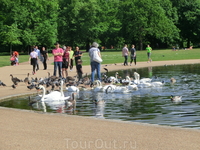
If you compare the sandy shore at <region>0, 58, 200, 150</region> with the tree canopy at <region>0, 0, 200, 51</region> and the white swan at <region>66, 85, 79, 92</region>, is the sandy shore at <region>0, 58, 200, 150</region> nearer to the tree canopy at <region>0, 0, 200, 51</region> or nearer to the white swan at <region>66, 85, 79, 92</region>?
the white swan at <region>66, 85, 79, 92</region>

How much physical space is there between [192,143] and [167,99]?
7601 millimetres

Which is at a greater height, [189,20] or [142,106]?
[189,20]

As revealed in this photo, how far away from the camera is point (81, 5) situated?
92.8 meters

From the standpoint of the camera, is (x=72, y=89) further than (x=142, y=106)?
Yes

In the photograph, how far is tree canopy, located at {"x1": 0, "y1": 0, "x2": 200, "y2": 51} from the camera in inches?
3103

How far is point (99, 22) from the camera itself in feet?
325

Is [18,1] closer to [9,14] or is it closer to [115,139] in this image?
[9,14]

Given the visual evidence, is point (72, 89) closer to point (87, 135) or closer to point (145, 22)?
point (87, 135)

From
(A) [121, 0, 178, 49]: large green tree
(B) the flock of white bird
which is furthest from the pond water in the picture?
(A) [121, 0, 178, 49]: large green tree

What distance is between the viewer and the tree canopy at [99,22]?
78.8 meters

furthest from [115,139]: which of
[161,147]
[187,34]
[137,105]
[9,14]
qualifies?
[187,34]

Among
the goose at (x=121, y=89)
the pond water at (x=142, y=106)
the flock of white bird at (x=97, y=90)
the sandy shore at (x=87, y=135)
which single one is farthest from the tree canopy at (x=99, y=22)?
the sandy shore at (x=87, y=135)

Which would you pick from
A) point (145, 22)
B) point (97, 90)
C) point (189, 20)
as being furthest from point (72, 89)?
point (189, 20)

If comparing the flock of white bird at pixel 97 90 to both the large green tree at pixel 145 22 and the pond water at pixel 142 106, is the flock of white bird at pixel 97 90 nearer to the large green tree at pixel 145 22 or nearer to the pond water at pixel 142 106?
the pond water at pixel 142 106
